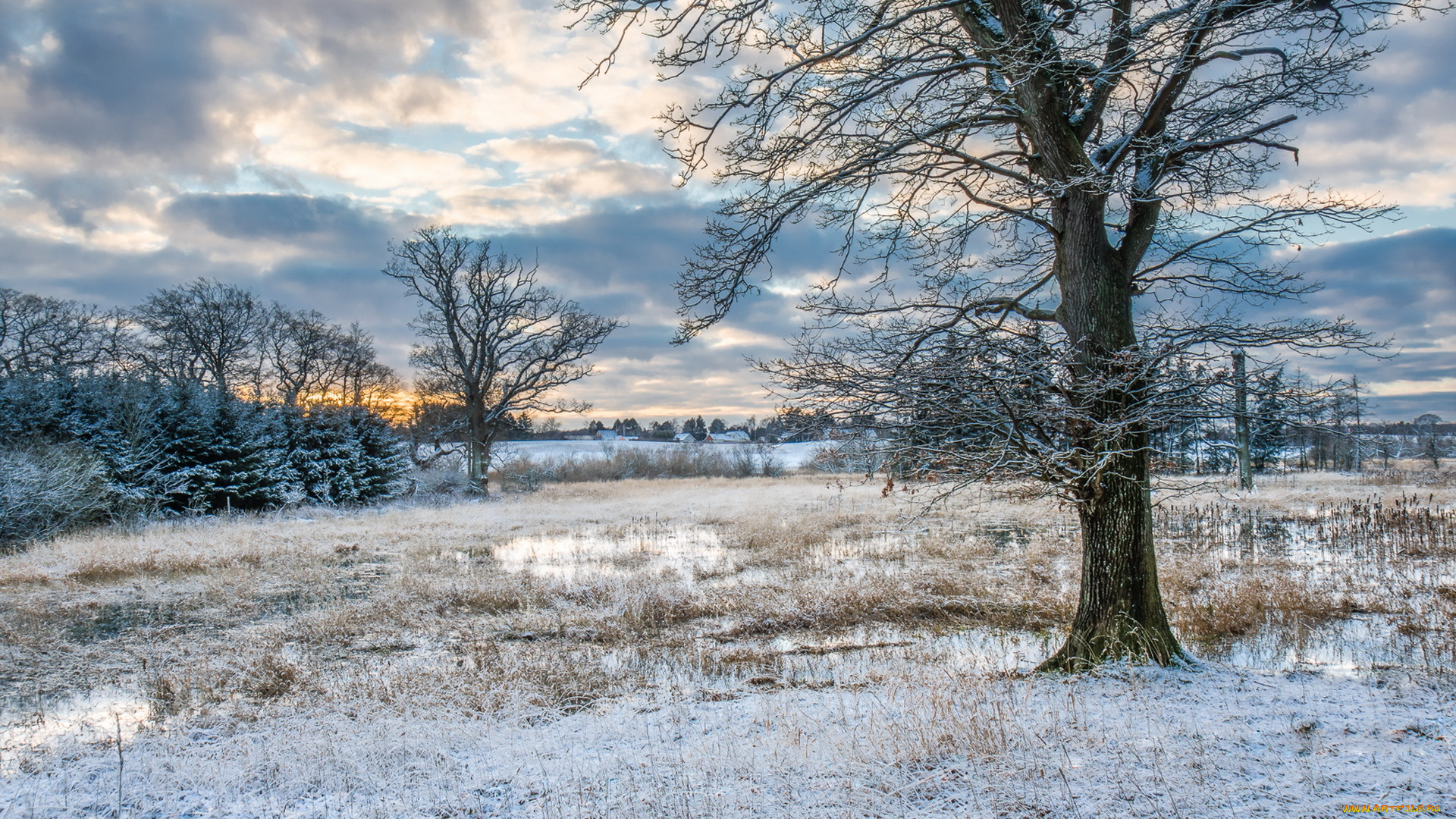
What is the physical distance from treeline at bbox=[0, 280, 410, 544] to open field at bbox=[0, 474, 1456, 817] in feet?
9.31

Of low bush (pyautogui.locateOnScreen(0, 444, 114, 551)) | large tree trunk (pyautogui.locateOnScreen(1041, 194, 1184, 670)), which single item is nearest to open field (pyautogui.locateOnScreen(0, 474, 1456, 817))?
large tree trunk (pyautogui.locateOnScreen(1041, 194, 1184, 670))

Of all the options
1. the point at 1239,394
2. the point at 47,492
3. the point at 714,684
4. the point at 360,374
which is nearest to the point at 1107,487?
the point at 1239,394

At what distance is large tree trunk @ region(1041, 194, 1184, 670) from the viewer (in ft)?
18.7

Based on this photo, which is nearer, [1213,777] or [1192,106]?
[1213,777]

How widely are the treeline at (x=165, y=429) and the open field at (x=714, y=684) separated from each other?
2837mm

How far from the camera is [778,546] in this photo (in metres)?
15.7

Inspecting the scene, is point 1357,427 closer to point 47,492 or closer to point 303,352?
point 47,492

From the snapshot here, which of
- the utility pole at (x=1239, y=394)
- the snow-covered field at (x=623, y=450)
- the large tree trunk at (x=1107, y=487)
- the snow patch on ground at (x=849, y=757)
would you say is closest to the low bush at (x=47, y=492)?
the snow patch on ground at (x=849, y=757)

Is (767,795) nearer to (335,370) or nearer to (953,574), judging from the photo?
(953,574)

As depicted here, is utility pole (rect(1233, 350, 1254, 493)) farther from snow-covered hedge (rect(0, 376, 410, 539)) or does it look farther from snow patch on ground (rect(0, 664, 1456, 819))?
snow-covered hedge (rect(0, 376, 410, 539))

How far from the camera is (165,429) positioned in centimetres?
2095

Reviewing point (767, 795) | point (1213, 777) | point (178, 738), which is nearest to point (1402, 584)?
point (1213, 777)

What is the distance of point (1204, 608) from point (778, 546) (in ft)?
27.6

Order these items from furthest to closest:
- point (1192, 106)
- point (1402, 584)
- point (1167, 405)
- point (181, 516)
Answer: point (181, 516) → point (1402, 584) → point (1192, 106) → point (1167, 405)
